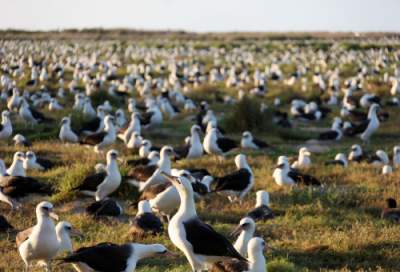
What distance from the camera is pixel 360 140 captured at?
22.2 m

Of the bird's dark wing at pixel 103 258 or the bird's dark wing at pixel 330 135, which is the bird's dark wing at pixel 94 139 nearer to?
the bird's dark wing at pixel 330 135

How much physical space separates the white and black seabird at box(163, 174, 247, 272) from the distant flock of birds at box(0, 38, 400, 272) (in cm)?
1

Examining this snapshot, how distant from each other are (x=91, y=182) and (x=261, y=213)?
3.17m

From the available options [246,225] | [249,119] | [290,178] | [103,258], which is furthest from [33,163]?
[249,119]

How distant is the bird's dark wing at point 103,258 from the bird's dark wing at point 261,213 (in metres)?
4.28

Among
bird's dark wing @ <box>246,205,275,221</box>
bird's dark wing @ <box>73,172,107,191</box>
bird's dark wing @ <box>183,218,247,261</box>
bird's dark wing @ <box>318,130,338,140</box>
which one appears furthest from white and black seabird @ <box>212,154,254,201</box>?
bird's dark wing @ <box>318,130,338,140</box>

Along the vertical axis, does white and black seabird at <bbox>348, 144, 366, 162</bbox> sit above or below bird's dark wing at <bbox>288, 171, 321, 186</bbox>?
below

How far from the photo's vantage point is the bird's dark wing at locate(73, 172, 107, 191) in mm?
12906

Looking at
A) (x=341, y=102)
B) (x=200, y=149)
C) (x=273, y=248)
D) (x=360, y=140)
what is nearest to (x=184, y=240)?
(x=273, y=248)

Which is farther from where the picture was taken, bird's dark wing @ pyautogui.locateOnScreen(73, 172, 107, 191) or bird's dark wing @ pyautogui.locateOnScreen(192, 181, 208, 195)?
bird's dark wing @ pyautogui.locateOnScreen(73, 172, 107, 191)

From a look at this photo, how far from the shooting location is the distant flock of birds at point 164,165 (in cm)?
796

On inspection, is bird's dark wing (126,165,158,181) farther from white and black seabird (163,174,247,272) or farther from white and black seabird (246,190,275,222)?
white and black seabird (163,174,247,272)

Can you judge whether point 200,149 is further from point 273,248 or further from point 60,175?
point 273,248

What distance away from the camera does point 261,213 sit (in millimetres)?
11688
